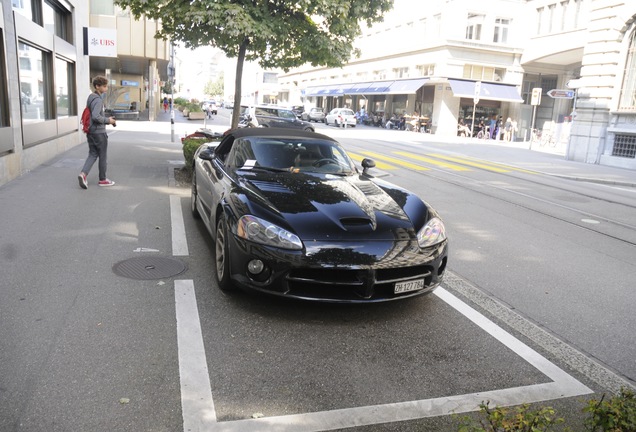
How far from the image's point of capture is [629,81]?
69.5ft

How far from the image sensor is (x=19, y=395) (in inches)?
116

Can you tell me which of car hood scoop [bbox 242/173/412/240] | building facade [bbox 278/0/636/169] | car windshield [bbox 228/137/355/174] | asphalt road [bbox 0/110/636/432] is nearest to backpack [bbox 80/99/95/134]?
asphalt road [bbox 0/110/636/432]

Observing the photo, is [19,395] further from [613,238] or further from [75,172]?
[75,172]

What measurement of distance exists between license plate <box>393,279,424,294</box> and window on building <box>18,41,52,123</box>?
9.60 meters

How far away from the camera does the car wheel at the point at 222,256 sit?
14.5 ft

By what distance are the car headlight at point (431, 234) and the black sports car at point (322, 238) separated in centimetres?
1

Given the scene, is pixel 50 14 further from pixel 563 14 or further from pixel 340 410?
pixel 563 14

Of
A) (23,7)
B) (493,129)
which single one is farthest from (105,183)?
(493,129)

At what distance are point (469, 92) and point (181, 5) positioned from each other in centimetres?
3398

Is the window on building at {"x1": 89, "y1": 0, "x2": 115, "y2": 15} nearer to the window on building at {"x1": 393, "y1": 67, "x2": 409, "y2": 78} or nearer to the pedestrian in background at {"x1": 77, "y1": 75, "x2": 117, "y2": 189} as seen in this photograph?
the pedestrian in background at {"x1": 77, "y1": 75, "x2": 117, "y2": 189}

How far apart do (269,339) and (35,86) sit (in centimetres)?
1107

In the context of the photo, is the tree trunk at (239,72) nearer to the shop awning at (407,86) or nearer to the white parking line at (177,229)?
the white parking line at (177,229)

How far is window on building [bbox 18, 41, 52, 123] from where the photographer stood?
35.5 ft

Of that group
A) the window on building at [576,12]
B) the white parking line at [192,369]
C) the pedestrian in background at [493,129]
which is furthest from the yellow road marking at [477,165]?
the window on building at [576,12]
